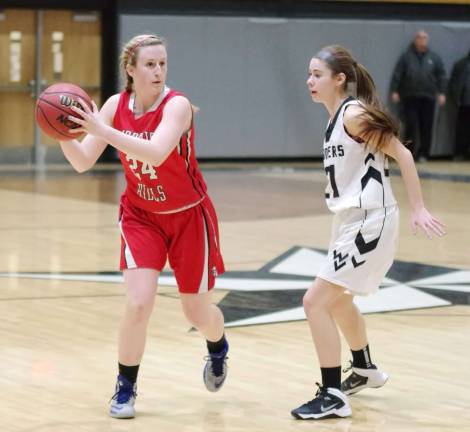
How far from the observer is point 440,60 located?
19.1 m

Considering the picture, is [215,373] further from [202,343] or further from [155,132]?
[155,132]

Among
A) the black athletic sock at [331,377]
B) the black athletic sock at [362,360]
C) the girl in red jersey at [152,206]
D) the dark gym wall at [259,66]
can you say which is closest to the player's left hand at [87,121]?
the girl in red jersey at [152,206]

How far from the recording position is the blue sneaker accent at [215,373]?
18.3 feet

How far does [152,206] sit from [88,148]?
1.21 feet

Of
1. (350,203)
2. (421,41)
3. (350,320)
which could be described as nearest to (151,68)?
(350,203)

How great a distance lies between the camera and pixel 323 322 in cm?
525

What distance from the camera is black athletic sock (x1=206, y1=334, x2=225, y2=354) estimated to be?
563 cm

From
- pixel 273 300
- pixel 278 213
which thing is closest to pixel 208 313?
pixel 273 300

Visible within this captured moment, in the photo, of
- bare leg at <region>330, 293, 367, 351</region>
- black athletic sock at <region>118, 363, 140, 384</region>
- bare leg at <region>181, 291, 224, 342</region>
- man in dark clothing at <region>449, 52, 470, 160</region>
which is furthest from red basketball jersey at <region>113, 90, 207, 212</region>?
man in dark clothing at <region>449, 52, 470, 160</region>

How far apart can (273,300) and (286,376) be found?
204cm

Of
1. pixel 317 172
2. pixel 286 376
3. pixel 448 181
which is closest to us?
pixel 286 376

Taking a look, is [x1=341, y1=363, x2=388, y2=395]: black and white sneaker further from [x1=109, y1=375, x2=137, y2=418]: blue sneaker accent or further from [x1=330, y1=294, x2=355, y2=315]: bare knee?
[x1=109, y1=375, x2=137, y2=418]: blue sneaker accent

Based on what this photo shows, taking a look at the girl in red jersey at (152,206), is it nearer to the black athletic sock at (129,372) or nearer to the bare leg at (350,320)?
the black athletic sock at (129,372)

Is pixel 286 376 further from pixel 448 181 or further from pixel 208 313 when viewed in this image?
pixel 448 181
